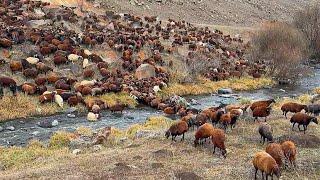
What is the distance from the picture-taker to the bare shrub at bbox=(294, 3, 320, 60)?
174 ft

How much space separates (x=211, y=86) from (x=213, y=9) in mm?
33514

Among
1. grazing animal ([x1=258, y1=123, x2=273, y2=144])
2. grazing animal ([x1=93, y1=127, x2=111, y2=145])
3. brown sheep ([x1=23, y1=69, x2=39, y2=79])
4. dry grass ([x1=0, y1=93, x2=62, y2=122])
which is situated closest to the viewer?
grazing animal ([x1=258, y1=123, x2=273, y2=144])

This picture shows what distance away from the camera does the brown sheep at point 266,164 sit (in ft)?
47.1

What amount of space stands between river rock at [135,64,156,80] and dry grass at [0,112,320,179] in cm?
1638

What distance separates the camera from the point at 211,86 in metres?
38.4

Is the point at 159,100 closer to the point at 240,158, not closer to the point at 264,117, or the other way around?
the point at 264,117

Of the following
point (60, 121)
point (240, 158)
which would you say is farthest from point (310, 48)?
point (240, 158)

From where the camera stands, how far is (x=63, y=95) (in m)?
29.5

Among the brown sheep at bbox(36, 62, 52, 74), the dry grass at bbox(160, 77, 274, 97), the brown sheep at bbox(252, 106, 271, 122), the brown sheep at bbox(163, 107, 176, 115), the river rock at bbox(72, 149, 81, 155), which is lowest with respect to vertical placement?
the dry grass at bbox(160, 77, 274, 97)

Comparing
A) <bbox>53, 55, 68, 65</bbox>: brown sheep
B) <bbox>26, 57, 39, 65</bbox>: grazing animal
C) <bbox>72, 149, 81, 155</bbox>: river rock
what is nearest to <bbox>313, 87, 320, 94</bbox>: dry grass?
<bbox>53, 55, 68, 65</bbox>: brown sheep

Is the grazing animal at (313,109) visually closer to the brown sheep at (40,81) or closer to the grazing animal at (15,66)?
the brown sheep at (40,81)

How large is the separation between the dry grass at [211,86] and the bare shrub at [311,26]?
1386 cm

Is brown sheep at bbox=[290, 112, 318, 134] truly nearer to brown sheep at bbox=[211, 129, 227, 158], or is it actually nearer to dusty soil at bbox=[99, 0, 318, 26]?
brown sheep at bbox=[211, 129, 227, 158]

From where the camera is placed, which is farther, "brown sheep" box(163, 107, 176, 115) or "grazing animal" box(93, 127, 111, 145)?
"brown sheep" box(163, 107, 176, 115)
